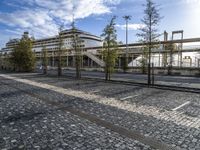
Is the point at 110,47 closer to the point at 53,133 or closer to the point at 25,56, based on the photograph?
the point at 53,133

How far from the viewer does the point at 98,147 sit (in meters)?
4.76

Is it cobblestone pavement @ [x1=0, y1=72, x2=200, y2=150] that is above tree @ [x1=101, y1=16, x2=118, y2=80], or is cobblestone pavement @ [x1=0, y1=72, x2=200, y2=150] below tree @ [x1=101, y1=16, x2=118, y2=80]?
below

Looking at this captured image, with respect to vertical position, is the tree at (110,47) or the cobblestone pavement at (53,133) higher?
the tree at (110,47)

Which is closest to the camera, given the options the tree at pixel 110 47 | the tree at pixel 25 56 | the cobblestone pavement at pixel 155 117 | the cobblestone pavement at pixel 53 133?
the cobblestone pavement at pixel 53 133

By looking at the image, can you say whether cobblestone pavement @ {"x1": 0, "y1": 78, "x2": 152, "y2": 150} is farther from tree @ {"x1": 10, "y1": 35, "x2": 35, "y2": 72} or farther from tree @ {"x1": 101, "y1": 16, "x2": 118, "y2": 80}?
tree @ {"x1": 10, "y1": 35, "x2": 35, "y2": 72}

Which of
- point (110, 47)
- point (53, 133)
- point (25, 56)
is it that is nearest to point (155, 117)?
point (53, 133)

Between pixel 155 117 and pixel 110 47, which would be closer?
pixel 155 117

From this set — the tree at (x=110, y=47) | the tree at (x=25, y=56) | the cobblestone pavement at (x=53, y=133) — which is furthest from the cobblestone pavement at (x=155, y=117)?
the tree at (x=25, y=56)

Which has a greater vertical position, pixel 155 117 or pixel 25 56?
pixel 25 56

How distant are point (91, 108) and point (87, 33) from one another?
296 ft

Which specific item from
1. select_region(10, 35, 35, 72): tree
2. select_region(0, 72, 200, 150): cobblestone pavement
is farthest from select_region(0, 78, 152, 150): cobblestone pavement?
select_region(10, 35, 35, 72): tree

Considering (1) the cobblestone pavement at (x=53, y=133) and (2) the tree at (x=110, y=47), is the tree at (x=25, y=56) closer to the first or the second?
(2) the tree at (x=110, y=47)

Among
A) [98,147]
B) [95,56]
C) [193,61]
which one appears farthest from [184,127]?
[95,56]

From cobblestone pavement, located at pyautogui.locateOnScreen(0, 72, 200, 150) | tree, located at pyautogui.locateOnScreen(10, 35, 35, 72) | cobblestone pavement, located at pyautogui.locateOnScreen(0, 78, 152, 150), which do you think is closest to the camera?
cobblestone pavement, located at pyautogui.locateOnScreen(0, 78, 152, 150)
